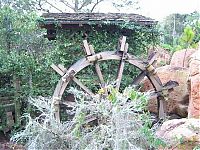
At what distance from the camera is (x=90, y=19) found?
805cm

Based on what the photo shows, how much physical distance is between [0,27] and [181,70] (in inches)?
175

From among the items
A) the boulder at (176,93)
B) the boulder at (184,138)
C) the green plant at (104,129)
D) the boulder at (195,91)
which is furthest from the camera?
the boulder at (176,93)

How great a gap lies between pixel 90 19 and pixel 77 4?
23.4 ft

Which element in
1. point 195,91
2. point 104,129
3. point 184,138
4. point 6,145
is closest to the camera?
point 104,129

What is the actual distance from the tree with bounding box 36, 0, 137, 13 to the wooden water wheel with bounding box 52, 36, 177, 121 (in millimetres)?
6862

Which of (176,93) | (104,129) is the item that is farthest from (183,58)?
(104,129)

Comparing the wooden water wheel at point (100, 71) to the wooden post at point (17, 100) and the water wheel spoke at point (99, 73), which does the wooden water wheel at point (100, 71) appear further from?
the wooden post at point (17, 100)

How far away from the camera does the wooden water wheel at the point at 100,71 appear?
7.34m

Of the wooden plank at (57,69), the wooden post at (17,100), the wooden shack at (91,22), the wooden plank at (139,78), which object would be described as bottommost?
the wooden post at (17,100)

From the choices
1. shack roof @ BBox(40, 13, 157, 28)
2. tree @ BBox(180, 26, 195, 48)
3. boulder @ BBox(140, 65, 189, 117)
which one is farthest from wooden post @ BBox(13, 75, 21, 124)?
tree @ BBox(180, 26, 195, 48)

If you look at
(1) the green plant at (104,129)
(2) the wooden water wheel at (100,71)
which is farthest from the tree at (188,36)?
(1) the green plant at (104,129)

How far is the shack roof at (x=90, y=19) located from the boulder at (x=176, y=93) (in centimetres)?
133

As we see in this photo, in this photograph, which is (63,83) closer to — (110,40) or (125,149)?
(110,40)

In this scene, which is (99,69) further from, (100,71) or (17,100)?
(17,100)
